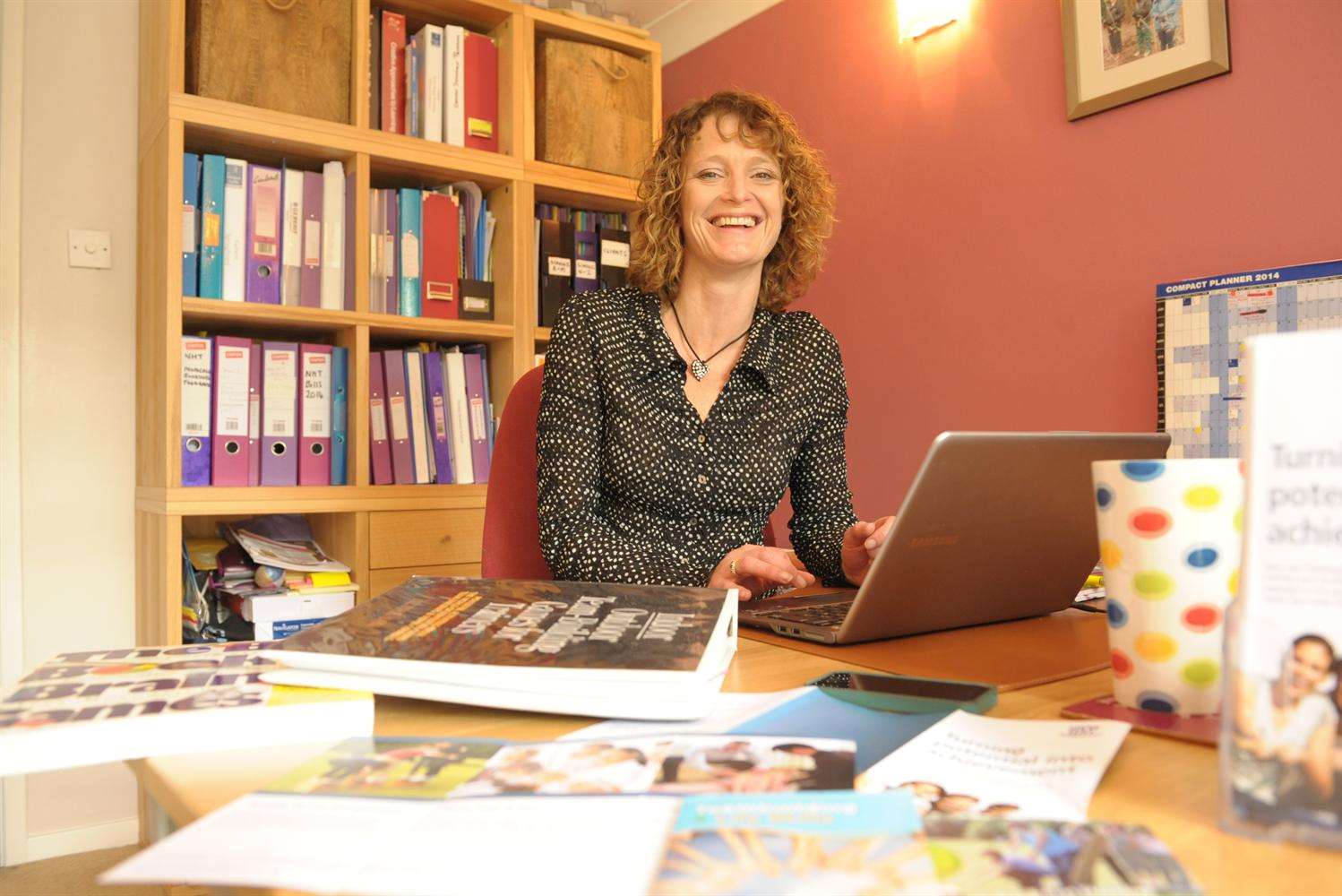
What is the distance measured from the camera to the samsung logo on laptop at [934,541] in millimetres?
722

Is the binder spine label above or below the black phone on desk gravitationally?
above

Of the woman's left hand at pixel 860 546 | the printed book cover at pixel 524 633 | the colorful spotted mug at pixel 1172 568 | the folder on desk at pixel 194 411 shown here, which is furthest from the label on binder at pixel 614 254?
the colorful spotted mug at pixel 1172 568

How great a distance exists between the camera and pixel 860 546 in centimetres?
112

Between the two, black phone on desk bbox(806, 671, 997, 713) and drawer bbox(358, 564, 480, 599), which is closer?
black phone on desk bbox(806, 671, 997, 713)

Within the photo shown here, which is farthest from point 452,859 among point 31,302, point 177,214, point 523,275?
point 31,302

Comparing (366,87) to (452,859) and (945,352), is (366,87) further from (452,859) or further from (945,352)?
(452,859)

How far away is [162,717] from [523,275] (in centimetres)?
210

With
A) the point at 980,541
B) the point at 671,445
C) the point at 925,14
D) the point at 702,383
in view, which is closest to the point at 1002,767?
the point at 980,541

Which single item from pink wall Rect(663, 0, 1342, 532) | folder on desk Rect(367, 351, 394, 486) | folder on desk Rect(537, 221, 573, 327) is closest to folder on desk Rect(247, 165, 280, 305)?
folder on desk Rect(367, 351, 394, 486)

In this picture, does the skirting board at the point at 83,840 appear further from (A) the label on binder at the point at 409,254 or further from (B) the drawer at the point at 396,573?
(A) the label on binder at the point at 409,254

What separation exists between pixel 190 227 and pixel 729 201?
4.27 feet

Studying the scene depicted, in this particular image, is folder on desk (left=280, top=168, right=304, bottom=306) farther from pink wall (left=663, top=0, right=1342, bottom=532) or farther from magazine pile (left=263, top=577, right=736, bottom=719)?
magazine pile (left=263, top=577, right=736, bottom=719)

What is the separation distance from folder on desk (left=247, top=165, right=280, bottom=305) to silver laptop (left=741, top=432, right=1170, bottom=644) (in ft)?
5.55

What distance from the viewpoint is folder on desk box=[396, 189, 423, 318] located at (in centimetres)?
236
